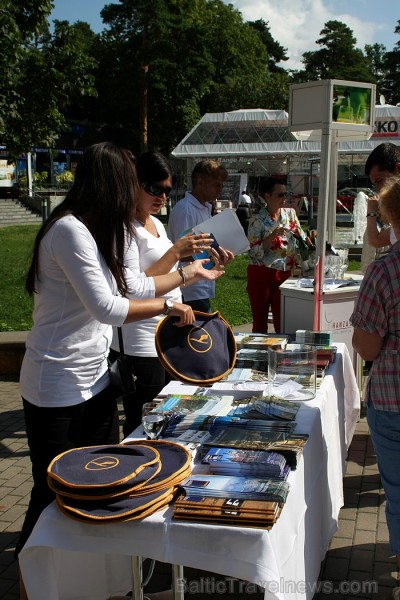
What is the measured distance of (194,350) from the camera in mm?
2500

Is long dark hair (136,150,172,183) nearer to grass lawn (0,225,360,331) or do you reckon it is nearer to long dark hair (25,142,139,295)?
long dark hair (25,142,139,295)

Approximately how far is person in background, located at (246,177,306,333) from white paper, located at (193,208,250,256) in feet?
6.10

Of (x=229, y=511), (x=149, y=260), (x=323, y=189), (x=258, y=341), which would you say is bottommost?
(x=229, y=511)

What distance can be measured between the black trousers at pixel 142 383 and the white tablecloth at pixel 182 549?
95 centimetres

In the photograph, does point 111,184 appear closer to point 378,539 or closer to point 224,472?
point 224,472

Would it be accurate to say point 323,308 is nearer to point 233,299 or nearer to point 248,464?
point 248,464

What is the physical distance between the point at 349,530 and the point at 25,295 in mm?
7072

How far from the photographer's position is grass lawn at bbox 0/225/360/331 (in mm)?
7865

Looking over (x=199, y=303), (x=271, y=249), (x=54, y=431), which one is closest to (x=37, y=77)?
(x=271, y=249)

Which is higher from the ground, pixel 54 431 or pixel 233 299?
pixel 54 431

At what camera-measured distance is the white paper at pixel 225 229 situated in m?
3.15

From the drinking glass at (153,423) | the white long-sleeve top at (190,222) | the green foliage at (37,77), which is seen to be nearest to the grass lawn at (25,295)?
the white long-sleeve top at (190,222)

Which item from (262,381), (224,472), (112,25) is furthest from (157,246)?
(112,25)

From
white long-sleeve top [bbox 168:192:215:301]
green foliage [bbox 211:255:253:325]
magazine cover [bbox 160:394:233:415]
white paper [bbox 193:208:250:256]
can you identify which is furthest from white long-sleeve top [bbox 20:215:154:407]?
green foliage [bbox 211:255:253:325]
